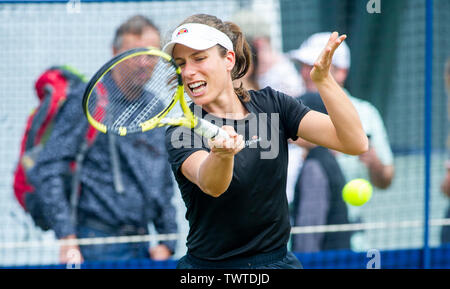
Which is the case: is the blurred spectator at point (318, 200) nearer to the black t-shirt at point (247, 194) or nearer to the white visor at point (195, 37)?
the black t-shirt at point (247, 194)

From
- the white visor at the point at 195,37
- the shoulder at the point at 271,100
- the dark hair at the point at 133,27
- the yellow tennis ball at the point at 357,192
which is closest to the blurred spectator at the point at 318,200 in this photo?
the yellow tennis ball at the point at 357,192

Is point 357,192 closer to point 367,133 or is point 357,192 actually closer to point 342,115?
point 367,133

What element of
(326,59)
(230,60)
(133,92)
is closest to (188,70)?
(230,60)

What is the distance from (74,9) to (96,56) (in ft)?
1.13

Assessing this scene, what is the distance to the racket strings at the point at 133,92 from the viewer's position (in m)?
2.91

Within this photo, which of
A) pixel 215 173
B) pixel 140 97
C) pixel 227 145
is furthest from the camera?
pixel 140 97

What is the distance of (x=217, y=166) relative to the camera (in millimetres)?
2539

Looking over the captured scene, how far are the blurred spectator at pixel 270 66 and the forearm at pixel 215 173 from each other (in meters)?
2.36

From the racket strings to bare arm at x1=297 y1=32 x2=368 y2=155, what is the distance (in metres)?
0.55

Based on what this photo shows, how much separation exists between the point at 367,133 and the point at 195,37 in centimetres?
245

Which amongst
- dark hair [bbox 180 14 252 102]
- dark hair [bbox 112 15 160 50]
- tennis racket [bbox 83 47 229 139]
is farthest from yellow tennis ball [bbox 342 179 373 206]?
dark hair [bbox 180 14 252 102]

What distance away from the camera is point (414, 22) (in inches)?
201
